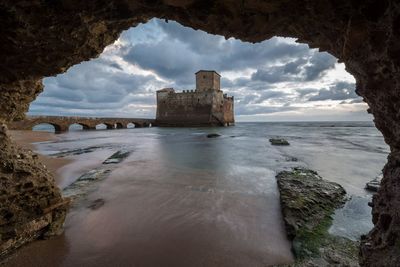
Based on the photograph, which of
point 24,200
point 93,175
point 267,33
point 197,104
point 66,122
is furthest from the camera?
point 197,104

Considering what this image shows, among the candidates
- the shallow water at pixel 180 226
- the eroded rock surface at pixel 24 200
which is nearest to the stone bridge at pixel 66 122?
the shallow water at pixel 180 226

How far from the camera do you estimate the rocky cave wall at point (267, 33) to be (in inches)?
69.7

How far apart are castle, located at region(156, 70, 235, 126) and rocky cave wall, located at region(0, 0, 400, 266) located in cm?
4328

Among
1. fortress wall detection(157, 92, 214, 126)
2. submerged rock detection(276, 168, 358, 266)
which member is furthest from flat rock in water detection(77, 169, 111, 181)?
fortress wall detection(157, 92, 214, 126)

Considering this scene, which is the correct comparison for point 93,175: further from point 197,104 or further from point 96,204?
point 197,104

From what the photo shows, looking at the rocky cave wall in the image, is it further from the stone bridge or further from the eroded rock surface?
the stone bridge

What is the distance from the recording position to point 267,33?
2.66 m

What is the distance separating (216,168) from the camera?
9.36 meters

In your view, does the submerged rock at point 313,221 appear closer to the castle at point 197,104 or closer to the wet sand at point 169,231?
the wet sand at point 169,231

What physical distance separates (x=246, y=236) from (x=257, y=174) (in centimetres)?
474

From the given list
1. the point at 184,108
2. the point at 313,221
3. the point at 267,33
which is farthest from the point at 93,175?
the point at 184,108

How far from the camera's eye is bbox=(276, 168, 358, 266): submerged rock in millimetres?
3238

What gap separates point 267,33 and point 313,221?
3.49m

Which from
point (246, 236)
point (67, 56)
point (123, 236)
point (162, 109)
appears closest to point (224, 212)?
point (246, 236)
